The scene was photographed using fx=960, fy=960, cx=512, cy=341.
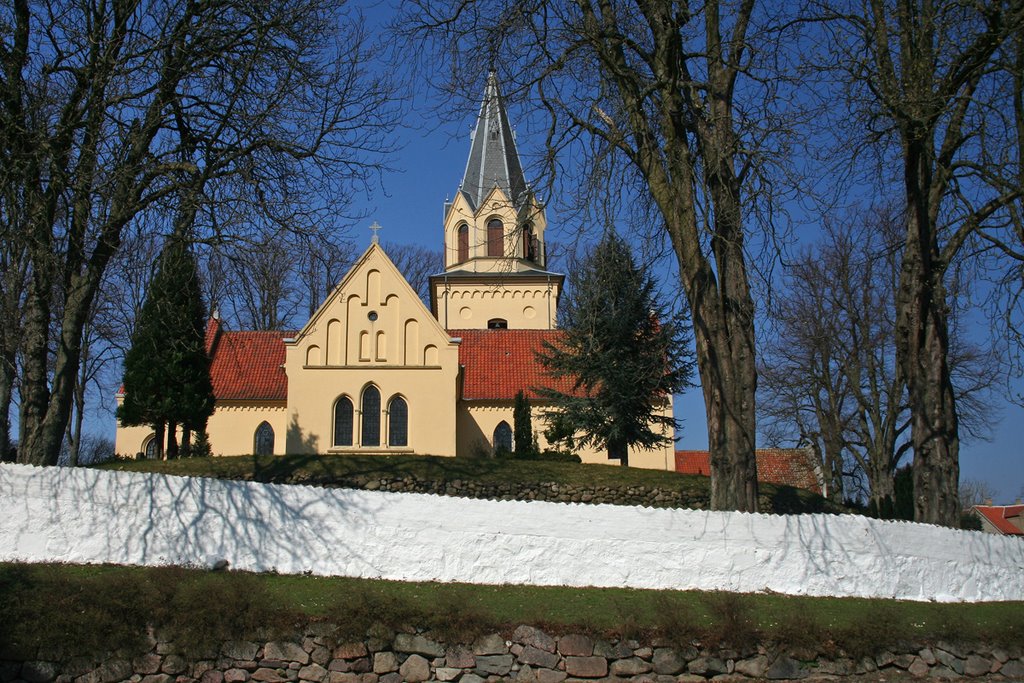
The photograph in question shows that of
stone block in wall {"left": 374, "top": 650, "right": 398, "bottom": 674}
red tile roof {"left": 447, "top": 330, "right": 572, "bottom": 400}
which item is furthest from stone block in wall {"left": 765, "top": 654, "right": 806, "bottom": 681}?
red tile roof {"left": 447, "top": 330, "right": 572, "bottom": 400}

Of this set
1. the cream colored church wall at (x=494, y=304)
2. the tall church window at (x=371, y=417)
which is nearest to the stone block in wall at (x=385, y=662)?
the tall church window at (x=371, y=417)

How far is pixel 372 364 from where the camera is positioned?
31.4 meters

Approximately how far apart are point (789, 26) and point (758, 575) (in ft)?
28.0

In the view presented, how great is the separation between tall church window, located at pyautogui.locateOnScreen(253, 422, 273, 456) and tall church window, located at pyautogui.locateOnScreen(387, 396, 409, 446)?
559 centimetres

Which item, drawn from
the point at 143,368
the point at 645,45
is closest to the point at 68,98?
the point at 645,45

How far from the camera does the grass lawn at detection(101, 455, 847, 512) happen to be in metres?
20.5

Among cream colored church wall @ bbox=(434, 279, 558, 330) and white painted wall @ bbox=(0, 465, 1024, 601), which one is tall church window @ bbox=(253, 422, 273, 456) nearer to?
cream colored church wall @ bbox=(434, 279, 558, 330)

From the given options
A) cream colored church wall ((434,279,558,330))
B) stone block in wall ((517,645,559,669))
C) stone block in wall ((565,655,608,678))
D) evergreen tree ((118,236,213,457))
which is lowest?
stone block in wall ((565,655,608,678))

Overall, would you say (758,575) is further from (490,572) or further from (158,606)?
(158,606)

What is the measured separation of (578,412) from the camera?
27766 millimetres

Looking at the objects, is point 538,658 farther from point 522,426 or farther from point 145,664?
point 522,426

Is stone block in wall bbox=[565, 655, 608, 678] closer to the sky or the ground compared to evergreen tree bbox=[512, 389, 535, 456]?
closer to the ground

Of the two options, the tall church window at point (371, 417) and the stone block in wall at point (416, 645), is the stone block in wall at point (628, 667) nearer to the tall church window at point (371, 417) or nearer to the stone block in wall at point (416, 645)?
the stone block in wall at point (416, 645)

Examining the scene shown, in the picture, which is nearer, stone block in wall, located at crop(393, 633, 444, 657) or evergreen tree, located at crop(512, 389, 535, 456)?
stone block in wall, located at crop(393, 633, 444, 657)
